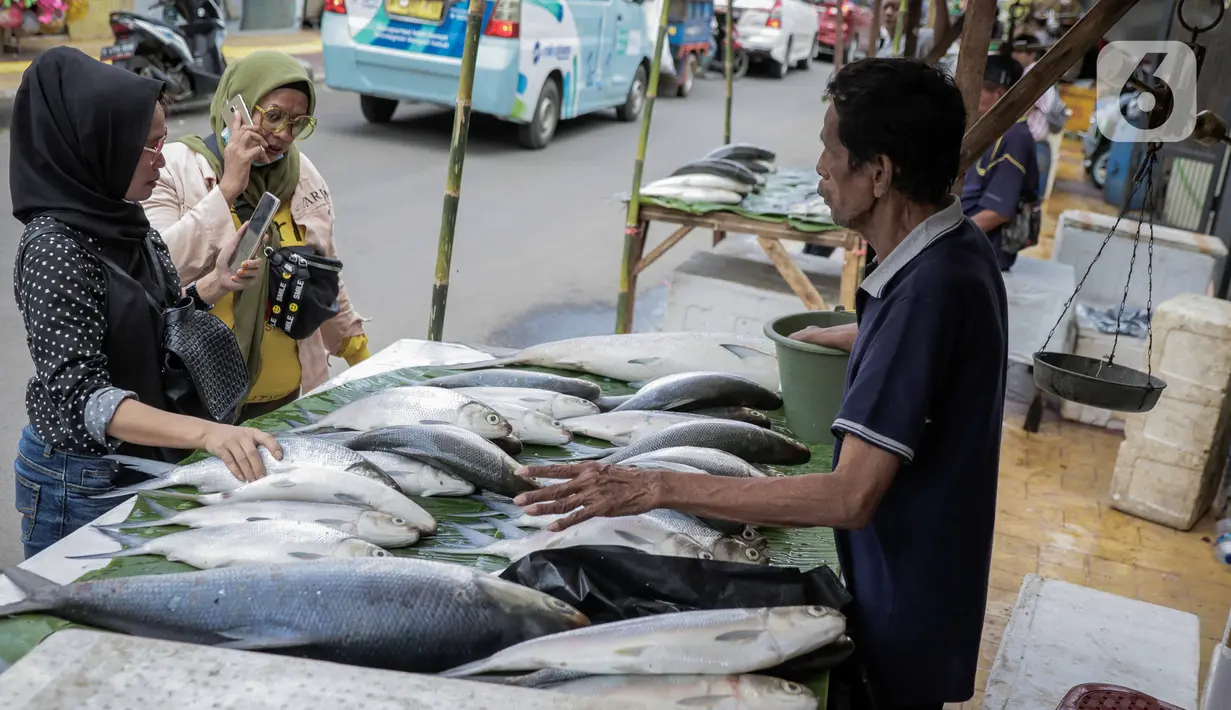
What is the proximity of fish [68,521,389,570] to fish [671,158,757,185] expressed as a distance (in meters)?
4.54

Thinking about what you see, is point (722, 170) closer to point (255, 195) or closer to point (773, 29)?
point (255, 195)

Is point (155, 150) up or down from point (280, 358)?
up

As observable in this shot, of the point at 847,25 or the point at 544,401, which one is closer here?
the point at 544,401

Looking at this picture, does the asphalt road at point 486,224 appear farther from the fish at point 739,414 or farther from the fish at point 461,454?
the fish at point 739,414

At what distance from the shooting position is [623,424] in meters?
3.31

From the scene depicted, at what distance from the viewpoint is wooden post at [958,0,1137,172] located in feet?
9.84

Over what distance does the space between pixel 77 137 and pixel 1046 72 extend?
2.68 m

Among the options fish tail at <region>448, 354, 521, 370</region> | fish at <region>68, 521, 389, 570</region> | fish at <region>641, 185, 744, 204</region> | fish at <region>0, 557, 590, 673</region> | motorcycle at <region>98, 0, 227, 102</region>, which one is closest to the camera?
fish at <region>0, 557, 590, 673</region>

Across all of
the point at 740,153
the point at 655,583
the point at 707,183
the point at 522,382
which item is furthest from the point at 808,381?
the point at 740,153

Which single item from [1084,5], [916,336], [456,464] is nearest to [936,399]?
[916,336]

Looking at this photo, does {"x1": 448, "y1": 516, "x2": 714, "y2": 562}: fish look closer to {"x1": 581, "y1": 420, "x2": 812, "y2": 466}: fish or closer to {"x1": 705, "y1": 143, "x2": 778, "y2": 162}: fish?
{"x1": 581, "y1": 420, "x2": 812, "y2": 466}: fish

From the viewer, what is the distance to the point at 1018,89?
320cm

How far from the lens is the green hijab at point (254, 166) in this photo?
137 inches

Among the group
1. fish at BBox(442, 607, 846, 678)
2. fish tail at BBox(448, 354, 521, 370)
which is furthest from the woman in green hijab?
fish at BBox(442, 607, 846, 678)
